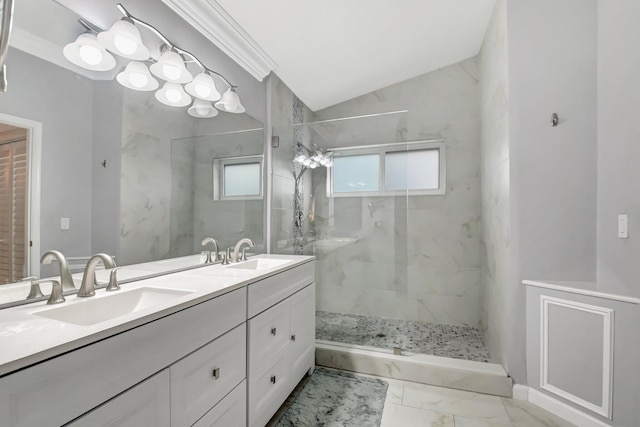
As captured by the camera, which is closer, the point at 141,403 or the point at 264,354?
the point at 141,403

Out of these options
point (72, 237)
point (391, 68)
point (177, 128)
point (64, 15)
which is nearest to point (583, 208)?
point (391, 68)

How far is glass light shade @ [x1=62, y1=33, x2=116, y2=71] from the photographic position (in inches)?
46.4

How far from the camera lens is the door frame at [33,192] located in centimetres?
105

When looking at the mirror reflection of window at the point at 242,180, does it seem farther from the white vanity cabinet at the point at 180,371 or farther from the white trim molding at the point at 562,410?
the white trim molding at the point at 562,410

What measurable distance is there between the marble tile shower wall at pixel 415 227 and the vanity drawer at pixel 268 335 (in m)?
1.13

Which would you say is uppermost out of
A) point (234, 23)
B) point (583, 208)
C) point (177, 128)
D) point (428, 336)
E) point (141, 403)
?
point (234, 23)

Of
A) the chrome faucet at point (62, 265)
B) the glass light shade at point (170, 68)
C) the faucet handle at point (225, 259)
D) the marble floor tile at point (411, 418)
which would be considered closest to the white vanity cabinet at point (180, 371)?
the chrome faucet at point (62, 265)

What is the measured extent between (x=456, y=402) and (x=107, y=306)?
2.01 m

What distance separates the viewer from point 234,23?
1.96m

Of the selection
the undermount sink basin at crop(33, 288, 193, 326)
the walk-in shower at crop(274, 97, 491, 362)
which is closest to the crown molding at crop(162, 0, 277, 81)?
the walk-in shower at crop(274, 97, 491, 362)

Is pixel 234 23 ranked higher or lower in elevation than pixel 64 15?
higher

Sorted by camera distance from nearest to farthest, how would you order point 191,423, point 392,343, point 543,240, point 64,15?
point 191,423 < point 64,15 < point 543,240 < point 392,343

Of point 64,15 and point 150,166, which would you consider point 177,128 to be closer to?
point 150,166

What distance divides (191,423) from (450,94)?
341 cm
